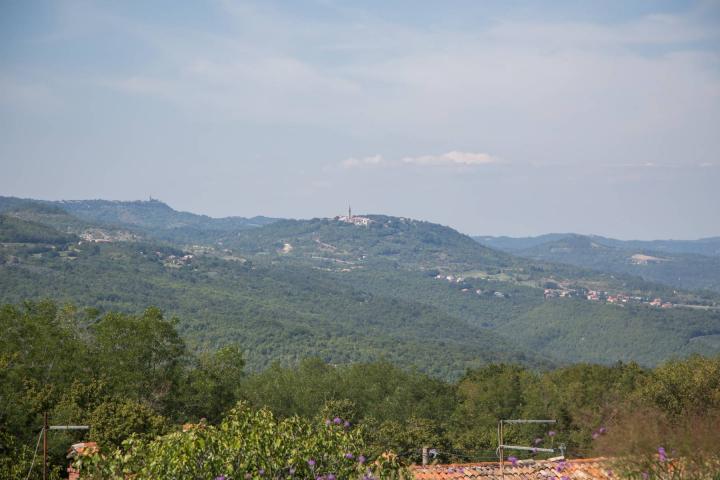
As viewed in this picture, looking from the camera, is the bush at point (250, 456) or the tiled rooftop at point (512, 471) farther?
the tiled rooftop at point (512, 471)

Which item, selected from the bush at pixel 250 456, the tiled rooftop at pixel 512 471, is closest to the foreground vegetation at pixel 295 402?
the bush at pixel 250 456

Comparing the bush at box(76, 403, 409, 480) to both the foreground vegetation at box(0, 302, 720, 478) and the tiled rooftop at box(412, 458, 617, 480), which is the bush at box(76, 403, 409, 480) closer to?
the foreground vegetation at box(0, 302, 720, 478)

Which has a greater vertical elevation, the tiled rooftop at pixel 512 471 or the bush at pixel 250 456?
the bush at pixel 250 456

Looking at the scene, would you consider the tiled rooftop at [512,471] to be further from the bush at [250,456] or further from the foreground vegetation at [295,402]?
the bush at [250,456]

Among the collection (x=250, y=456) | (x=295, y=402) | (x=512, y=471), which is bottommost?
(x=295, y=402)

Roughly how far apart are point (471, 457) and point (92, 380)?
1980 cm

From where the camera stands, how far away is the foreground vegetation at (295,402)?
43.3 feet

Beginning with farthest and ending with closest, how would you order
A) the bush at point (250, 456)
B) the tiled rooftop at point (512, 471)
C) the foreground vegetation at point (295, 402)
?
the tiled rooftop at point (512, 471)
the foreground vegetation at point (295, 402)
the bush at point (250, 456)

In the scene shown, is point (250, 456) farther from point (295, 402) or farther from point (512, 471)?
point (295, 402)

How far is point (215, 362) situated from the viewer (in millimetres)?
46125

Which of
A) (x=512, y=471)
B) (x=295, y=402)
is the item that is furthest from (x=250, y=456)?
(x=295, y=402)

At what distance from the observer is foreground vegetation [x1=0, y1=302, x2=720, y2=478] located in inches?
520

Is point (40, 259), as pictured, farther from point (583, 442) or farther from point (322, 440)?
point (322, 440)

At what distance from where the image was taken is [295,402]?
53.4 m
